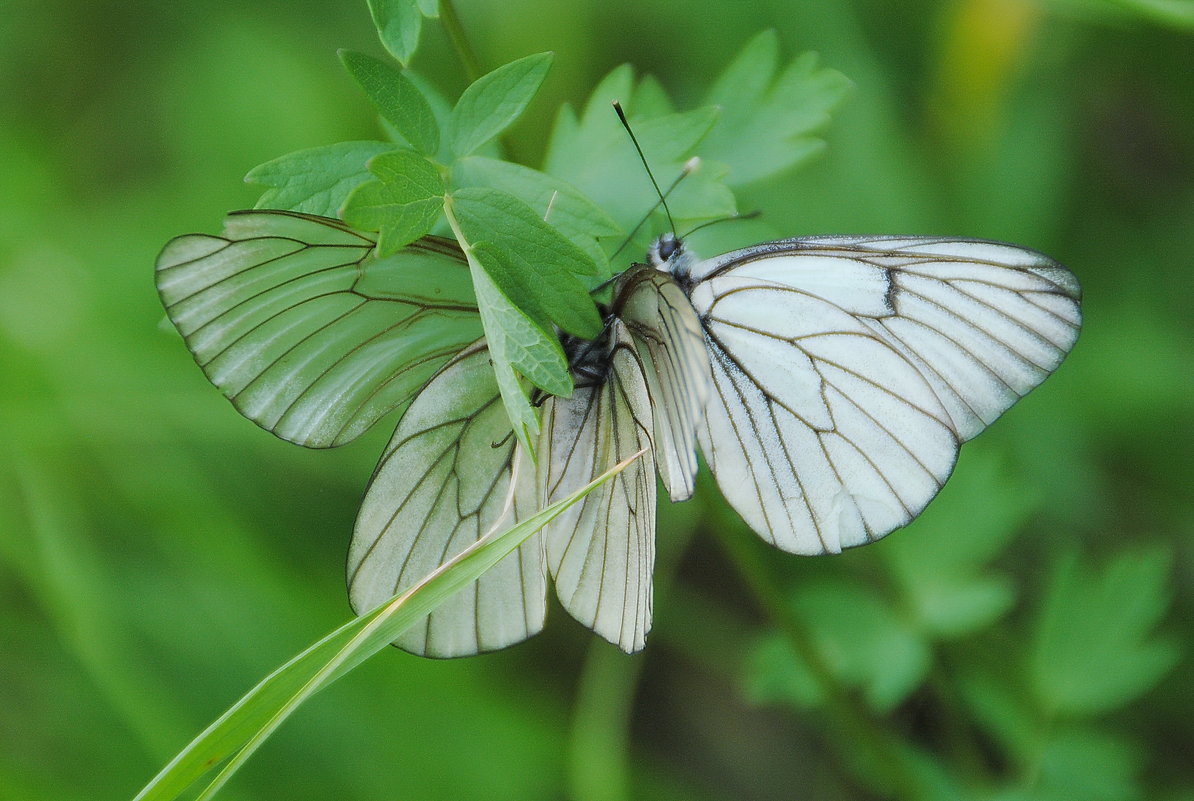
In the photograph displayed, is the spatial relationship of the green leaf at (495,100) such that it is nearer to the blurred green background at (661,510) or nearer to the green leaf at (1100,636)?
the blurred green background at (661,510)

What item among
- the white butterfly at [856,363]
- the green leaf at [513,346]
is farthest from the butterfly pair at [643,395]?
the green leaf at [513,346]

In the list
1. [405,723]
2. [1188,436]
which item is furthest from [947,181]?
[405,723]

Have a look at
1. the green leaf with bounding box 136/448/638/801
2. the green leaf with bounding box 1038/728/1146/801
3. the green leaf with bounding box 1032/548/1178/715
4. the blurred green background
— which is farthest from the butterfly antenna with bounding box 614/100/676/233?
the green leaf with bounding box 1038/728/1146/801

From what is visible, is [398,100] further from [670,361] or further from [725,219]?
[725,219]

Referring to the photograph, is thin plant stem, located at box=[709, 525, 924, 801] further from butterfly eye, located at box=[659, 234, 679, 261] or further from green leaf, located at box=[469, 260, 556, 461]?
green leaf, located at box=[469, 260, 556, 461]

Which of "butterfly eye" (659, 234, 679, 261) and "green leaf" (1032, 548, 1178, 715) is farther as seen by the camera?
"green leaf" (1032, 548, 1178, 715)
